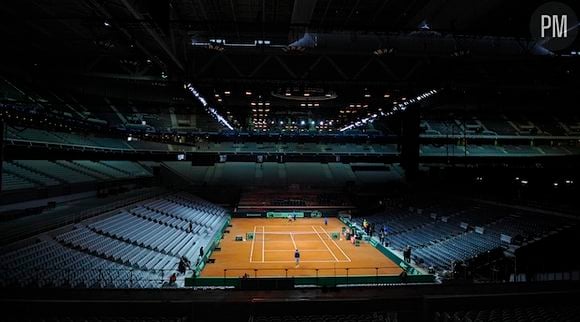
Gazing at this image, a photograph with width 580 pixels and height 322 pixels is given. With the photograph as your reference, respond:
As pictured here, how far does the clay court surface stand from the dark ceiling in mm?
9986

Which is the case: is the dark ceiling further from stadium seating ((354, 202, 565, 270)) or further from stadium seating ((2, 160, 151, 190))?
stadium seating ((354, 202, 565, 270))

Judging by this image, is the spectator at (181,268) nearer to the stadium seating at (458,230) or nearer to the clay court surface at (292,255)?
the clay court surface at (292,255)

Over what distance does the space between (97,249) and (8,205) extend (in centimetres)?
637

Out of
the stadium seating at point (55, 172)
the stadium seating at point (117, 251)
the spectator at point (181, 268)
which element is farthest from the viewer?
the stadium seating at point (55, 172)

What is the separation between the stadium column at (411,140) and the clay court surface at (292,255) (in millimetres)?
7954

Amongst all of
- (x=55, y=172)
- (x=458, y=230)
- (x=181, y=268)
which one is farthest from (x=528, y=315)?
(x=55, y=172)

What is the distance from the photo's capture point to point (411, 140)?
29.3m

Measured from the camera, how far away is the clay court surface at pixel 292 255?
64.8ft

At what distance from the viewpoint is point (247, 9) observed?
1417 cm

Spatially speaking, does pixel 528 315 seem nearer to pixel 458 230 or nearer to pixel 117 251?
pixel 117 251

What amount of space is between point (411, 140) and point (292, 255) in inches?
541

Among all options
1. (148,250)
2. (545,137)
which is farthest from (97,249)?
(545,137)

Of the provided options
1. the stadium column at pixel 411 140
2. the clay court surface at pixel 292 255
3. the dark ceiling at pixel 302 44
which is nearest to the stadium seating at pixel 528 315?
the dark ceiling at pixel 302 44

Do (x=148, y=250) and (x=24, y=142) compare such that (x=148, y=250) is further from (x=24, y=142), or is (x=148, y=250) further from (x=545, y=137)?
(x=545, y=137)
